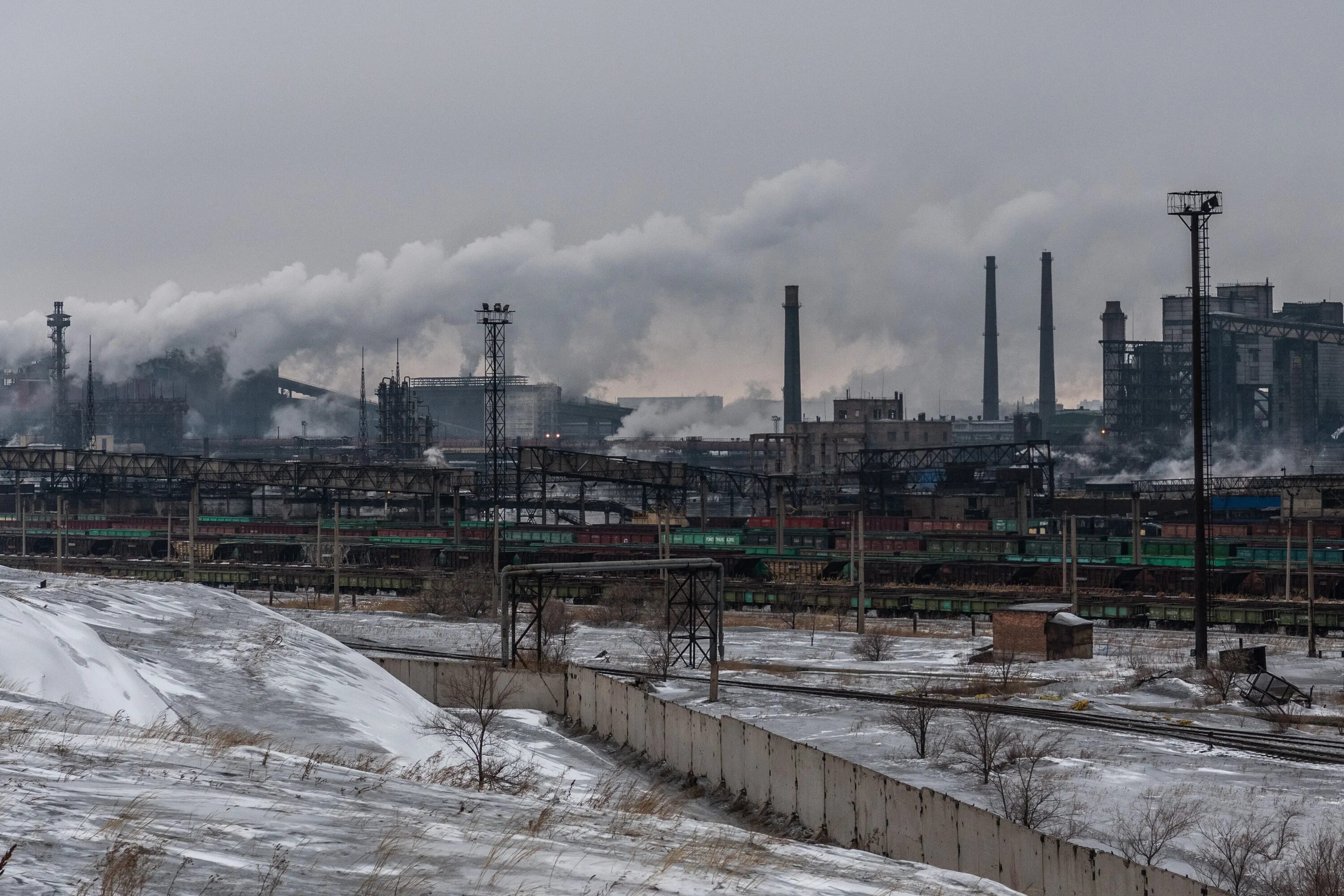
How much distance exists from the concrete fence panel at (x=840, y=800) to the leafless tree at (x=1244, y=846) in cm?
401

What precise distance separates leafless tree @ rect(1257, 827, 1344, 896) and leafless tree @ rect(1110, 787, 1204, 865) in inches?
50.8

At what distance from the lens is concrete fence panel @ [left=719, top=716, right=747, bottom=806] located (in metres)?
16.9

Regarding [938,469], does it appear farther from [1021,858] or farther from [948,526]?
[1021,858]

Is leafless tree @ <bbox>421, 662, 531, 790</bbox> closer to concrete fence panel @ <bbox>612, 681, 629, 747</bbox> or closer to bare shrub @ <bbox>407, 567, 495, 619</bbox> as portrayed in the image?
concrete fence panel @ <bbox>612, 681, 629, 747</bbox>

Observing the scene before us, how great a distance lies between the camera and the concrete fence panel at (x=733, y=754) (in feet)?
55.5

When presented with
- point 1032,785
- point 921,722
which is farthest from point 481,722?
point 1032,785

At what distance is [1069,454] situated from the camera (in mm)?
133000

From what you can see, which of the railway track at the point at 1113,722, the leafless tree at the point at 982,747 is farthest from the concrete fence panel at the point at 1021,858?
the railway track at the point at 1113,722

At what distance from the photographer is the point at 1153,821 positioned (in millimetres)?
16234

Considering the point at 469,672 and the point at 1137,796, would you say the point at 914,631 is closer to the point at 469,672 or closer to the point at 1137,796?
the point at 469,672

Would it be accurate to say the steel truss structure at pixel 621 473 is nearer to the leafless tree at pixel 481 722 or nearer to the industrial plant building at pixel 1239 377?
the leafless tree at pixel 481 722

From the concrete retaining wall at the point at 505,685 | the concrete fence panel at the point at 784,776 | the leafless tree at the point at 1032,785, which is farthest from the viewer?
the concrete retaining wall at the point at 505,685

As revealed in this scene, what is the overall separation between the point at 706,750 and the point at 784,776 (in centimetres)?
239

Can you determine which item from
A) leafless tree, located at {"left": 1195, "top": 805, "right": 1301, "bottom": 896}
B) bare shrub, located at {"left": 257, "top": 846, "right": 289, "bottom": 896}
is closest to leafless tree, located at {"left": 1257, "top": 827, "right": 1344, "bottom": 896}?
leafless tree, located at {"left": 1195, "top": 805, "right": 1301, "bottom": 896}
